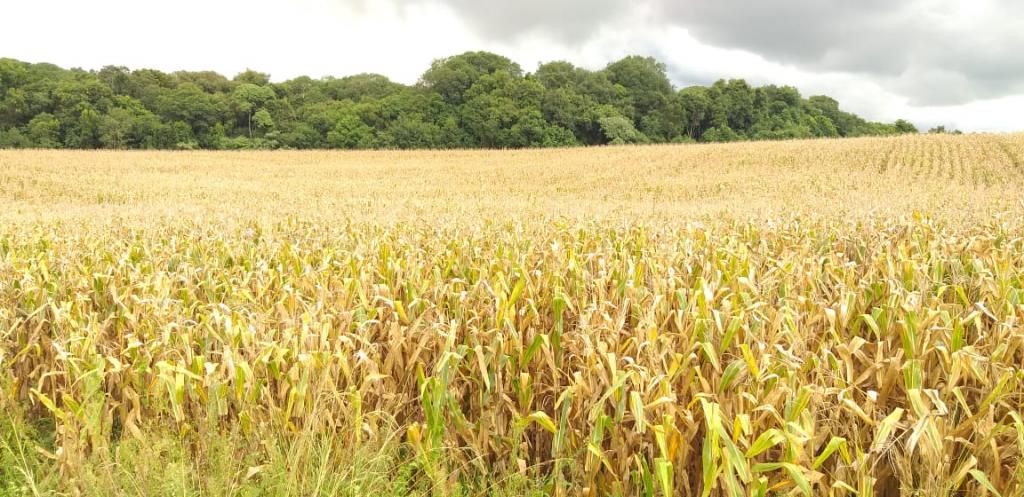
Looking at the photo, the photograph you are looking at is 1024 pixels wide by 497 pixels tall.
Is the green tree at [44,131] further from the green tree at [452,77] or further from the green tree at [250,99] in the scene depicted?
the green tree at [452,77]

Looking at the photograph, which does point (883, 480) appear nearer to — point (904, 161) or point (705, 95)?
point (904, 161)

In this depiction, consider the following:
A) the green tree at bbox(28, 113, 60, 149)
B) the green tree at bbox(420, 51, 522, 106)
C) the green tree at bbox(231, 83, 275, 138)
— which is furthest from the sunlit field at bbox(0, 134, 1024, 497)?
the green tree at bbox(420, 51, 522, 106)

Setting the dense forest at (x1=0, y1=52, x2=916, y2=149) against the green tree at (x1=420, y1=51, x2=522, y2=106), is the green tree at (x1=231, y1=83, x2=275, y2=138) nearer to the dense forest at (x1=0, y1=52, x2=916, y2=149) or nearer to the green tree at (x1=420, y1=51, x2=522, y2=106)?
the dense forest at (x1=0, y1=52, x2=916, y2=149)

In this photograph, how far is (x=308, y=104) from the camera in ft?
265

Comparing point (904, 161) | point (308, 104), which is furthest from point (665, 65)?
point (904, 161)

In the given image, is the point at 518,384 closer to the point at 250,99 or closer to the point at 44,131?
the point at 44,131

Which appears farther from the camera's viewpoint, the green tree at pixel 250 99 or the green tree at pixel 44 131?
the green tree at pixel 250 99

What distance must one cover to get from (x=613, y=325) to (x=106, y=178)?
34.6 meters

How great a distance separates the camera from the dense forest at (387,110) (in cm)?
6788

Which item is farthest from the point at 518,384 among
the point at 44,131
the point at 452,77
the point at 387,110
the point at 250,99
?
the point at 452,77

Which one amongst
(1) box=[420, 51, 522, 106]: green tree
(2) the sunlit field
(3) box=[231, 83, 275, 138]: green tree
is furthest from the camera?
(1) box=[420, 51, 522, 106]: green tree

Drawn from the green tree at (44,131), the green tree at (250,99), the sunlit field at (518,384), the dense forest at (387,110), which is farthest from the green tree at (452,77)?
the sunlit field at (518,384)

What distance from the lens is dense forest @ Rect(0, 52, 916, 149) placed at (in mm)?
67875

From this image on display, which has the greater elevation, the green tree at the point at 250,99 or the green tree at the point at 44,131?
the green tree at the point at 250,99
